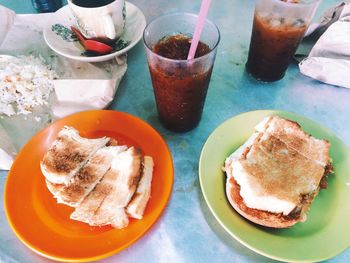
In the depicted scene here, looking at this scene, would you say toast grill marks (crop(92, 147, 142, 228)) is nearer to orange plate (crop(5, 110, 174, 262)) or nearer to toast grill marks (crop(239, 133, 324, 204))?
orange plate (crop(5, 110, 174, 262))

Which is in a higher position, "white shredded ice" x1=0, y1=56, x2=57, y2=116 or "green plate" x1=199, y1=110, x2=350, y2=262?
"green plate" x1=199, y1=110, x2=350, y2=262

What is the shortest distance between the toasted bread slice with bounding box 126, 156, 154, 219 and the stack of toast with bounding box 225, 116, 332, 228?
0.20 m

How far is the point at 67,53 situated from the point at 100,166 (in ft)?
1.67

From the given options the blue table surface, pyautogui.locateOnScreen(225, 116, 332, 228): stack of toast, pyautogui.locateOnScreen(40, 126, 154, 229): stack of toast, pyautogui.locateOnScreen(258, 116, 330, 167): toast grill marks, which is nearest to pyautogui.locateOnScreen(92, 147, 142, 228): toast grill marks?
pyautogui.locateOnScreen(40, 126, 154, 229): stack of toast

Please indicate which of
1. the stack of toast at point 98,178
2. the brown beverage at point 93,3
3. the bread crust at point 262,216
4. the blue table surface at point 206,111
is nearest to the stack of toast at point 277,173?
the bread crust at point 262,216

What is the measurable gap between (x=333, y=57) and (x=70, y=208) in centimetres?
103

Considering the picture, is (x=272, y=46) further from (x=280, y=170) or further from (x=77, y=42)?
(x=77, y=42)

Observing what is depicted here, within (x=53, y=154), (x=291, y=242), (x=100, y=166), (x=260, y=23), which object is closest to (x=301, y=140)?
(x=291, y=242)

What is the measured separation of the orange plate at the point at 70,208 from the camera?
74cm

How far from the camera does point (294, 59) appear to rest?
1241mm

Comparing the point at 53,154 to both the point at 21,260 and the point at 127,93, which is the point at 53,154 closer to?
the point at 21,260

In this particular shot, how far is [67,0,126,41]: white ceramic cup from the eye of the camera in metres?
1.04

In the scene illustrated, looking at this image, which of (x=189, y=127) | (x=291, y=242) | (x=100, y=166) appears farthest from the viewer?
(x=189, y=127)

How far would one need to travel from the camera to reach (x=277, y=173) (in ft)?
2.59
